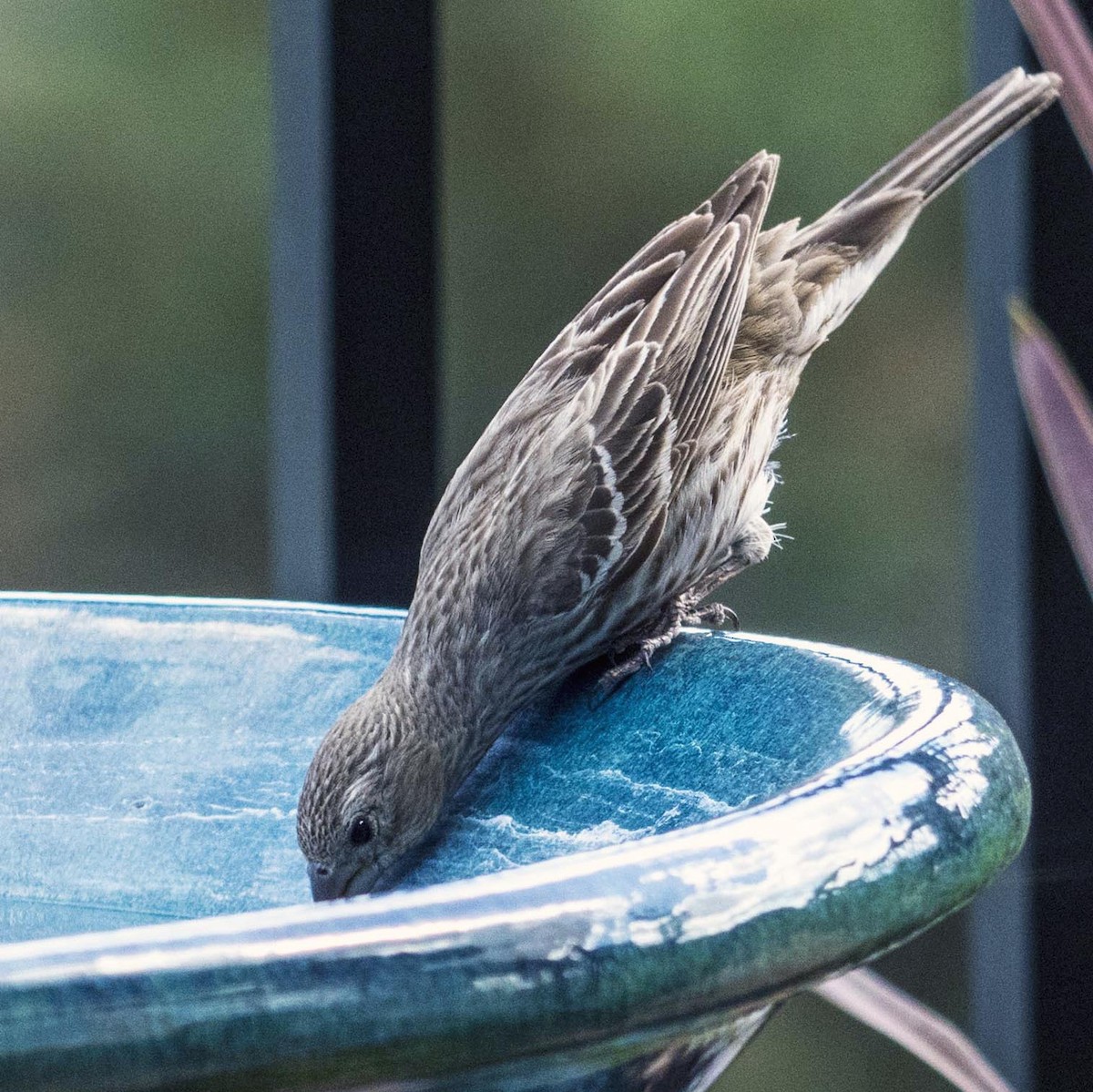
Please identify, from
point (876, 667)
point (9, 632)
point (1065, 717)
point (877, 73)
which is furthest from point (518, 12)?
point (876, 667)

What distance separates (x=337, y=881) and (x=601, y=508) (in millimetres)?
503

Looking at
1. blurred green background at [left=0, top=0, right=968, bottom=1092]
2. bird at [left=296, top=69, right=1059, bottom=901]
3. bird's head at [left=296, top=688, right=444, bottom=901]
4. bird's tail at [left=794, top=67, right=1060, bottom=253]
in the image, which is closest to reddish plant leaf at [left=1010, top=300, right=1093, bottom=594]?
bird at [left=296, top=69, right=1059, bottom=901]

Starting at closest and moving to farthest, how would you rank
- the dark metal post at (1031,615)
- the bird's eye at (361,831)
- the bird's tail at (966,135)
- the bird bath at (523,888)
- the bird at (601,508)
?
the bird bath at (523,888) < the bird's eye at (361,831) < the bird at (601,508) < the bird's tail at (966,135) < the dark metal post at (1031,615)

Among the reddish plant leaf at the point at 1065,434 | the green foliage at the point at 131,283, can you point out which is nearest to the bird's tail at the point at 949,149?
the reddish plant leaf at the point at 1065,434

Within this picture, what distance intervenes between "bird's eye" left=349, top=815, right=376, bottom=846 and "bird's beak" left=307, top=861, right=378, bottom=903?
0.8 inches

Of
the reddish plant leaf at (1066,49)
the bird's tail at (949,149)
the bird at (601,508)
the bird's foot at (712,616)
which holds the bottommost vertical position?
the bird's foot at (712,616)

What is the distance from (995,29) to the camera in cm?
196

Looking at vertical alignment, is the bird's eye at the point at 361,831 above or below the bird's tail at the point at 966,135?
below

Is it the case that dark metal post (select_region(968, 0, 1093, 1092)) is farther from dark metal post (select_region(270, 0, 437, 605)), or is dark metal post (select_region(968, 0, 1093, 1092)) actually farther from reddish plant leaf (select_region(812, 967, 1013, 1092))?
dark metal post (select_region(270, 0, 437, 605))

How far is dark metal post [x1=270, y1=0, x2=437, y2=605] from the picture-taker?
167cm

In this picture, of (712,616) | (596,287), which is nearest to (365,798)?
(712,616)

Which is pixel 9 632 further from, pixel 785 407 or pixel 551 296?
pixel 551 296

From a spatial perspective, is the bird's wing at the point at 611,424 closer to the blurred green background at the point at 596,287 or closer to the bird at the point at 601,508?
the bird at the point at 601,508

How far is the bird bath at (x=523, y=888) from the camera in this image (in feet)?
1.09
